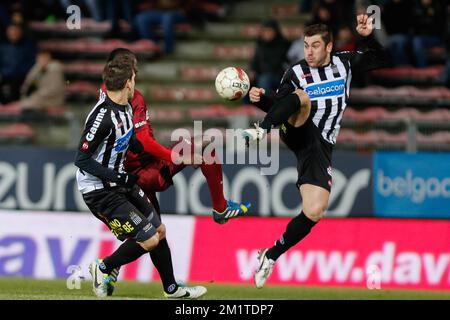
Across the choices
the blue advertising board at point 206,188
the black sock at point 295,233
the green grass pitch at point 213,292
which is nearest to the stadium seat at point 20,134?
the blue advertising board at point 206,188

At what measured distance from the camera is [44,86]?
16641 millimetres

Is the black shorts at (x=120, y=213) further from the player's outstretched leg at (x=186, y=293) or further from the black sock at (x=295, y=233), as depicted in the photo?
the black sock at (x=295, y=233)

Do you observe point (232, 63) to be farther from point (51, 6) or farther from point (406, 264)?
point (406, 264)

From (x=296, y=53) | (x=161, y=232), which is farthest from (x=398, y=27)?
(x=161, y=232)

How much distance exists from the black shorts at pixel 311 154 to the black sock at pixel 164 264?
1.47 m

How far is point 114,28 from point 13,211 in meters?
5.06

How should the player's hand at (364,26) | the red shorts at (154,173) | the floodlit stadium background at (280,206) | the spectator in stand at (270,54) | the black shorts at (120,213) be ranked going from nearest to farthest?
the black shorts at (120,213), the red shorts at (154,173), the player's hand at (364,26), the floodlit stadium background at (280,206), the spectator in stand at (270,54)

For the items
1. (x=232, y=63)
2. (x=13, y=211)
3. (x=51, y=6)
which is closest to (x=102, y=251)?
(x=13, y=211)

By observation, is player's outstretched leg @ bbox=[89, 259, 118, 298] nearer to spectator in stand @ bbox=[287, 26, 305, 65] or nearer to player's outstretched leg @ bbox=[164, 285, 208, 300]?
player's outstretched leg @ bbox=[164, 285, 208, 300]

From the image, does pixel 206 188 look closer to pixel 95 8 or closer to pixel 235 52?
pixel 235 52

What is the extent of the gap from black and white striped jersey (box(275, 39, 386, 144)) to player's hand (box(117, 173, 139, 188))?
1732mm

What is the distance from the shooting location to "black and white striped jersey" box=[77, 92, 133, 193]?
379 inches

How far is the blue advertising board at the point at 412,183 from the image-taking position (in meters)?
14.4

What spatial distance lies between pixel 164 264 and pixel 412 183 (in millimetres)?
5069
